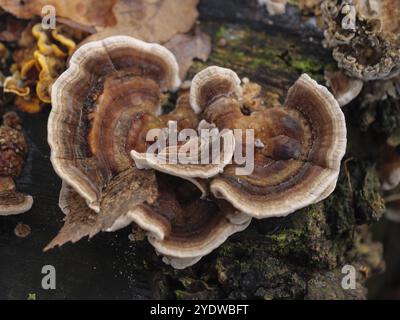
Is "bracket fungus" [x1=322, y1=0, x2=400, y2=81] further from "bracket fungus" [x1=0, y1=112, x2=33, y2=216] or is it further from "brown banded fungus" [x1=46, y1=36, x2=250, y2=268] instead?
"bracket fungus" [x1=0, y1=112, x2=33, y2=216]

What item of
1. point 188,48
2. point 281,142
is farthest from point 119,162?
point 188,48

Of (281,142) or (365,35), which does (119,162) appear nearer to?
(281,142)

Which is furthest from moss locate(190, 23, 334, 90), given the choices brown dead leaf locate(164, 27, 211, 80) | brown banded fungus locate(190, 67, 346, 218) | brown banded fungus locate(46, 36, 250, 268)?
brown banded fungus locate(46, 36, 250, 268)

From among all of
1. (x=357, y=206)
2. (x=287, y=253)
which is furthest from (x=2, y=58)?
(x=357, y=206)

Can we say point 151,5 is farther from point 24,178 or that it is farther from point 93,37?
point 24,178

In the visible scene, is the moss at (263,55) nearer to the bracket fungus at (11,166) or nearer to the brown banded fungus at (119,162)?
the brown banded fungus at (119,162)

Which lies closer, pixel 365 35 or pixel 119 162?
pixel 119 162
